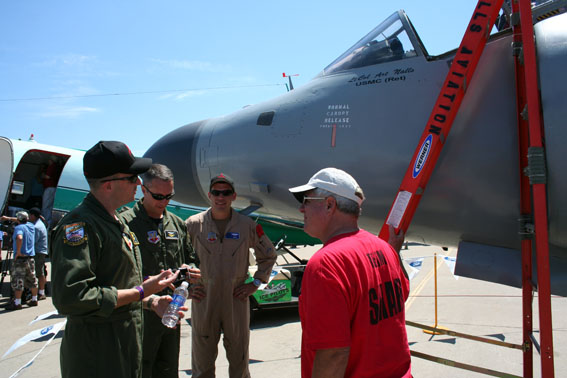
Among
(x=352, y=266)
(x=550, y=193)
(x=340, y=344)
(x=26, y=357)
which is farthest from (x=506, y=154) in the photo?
(x=26, y=357)

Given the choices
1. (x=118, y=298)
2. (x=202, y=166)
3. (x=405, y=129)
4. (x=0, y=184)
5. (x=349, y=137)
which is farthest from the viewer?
(x=0, y=184)

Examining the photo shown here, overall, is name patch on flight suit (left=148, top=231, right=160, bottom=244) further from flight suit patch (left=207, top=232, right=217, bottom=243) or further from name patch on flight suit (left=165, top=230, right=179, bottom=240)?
flight suit patch (left=207, top=232, right=217, bottom=243)

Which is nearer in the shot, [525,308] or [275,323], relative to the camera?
[525,308]

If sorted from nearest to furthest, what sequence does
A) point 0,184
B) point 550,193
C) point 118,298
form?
1. point 118,298
2. point 550,193
3. point 0,184

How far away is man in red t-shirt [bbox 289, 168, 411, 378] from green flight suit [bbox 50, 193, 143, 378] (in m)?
0.96

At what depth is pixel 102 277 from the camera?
2.08 metres

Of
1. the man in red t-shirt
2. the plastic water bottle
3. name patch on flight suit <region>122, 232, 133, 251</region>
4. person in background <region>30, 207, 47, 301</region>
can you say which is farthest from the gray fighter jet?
person in background <region>30, 207, 47, 301</region>

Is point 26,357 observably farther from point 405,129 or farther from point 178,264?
point 405,129

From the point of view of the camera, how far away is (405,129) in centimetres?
293

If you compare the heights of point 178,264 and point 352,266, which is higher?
point 352,266

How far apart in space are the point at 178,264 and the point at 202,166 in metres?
1.21

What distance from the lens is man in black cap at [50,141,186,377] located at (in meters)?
1.90

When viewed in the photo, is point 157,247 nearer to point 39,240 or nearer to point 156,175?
point 156,175

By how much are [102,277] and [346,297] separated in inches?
49.4
